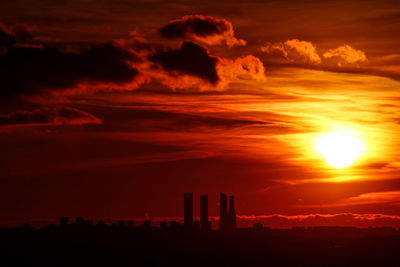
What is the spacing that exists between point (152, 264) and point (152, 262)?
544 mm

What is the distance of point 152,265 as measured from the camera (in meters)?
125

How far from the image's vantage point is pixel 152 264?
4889 inches

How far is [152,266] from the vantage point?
12544cm

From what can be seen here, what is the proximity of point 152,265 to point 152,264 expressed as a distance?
2.00 ft

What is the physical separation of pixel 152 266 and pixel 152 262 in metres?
1.02

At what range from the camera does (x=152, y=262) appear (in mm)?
124688

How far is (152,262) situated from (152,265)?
1.47 ft

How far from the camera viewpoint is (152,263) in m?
124

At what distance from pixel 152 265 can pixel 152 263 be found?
24.4 inches
